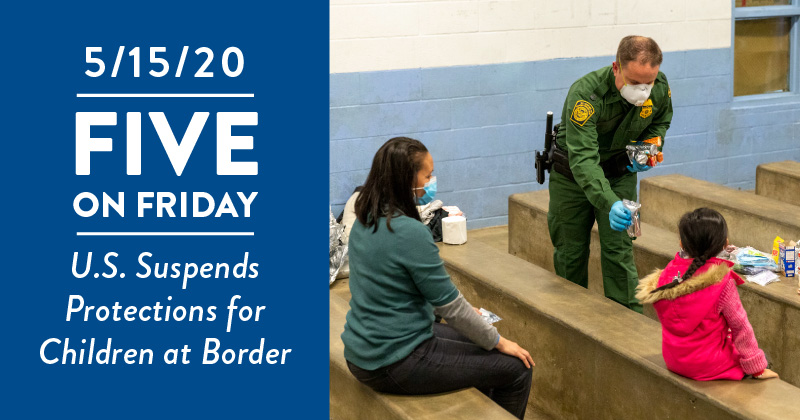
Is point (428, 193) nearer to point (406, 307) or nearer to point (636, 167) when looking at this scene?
point (406, 307)

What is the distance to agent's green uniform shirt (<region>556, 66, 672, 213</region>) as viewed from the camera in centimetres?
409

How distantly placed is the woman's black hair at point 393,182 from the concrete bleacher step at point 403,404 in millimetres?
642

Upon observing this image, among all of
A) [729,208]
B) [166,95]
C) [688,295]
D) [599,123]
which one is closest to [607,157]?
[599,123]

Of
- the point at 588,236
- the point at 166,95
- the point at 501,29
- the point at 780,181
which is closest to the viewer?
the point at 166,95

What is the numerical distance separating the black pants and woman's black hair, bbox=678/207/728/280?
27.4 inches

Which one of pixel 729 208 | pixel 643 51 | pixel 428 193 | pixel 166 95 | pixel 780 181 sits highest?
pixel 643 51

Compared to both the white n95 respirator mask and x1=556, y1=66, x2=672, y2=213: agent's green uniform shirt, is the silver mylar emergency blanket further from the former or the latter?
the white n95 respirator mask

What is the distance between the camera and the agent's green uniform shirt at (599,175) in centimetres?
413

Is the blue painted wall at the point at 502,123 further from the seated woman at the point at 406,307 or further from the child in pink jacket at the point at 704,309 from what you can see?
the child in pink jacket at the point at 704,309

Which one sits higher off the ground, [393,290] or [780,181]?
[780,181]

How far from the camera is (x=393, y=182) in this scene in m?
3.04

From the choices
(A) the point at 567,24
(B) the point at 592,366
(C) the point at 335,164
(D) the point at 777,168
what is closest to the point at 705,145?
(D) the point at 777,168

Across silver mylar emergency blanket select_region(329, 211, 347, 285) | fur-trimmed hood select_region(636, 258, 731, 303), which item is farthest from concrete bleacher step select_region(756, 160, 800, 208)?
fur-trimmed hood select_region(636, 258, 731, 303)

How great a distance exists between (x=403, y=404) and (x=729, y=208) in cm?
307
